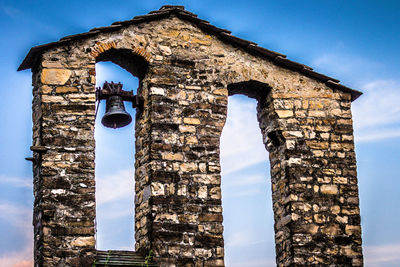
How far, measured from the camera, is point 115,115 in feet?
33.1

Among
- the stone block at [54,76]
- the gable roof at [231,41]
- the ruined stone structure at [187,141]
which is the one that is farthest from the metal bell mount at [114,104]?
the gable roof at [231,41]

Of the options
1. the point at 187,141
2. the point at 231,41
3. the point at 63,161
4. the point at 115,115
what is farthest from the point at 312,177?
the point at 63,161

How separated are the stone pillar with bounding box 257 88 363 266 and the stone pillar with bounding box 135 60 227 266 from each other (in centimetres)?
93

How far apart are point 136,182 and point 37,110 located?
1.56 meters

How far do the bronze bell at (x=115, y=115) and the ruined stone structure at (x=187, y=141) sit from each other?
248 mm

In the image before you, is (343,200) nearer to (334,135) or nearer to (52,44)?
(334,135)

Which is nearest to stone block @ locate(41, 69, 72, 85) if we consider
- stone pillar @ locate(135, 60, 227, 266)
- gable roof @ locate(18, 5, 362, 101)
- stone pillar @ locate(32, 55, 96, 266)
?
stone pillar @ locate(32, 55, 96, 266)

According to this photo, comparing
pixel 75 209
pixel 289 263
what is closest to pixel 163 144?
pixel 75 209

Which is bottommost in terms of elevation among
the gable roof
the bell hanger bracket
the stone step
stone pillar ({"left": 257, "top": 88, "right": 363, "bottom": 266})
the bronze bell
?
the stone step

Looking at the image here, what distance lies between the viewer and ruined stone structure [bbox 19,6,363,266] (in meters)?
9.38

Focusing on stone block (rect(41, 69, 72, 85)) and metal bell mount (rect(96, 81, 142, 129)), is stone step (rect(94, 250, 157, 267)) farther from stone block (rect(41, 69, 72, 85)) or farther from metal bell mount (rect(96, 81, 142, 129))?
stone block (rect(41, 69, 72, 85))

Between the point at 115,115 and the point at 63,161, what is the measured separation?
1037 millimetres

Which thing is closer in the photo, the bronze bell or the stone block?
the stone block

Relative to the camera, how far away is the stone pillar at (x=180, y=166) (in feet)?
31.1
